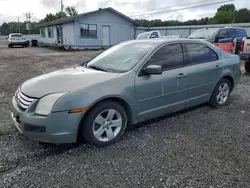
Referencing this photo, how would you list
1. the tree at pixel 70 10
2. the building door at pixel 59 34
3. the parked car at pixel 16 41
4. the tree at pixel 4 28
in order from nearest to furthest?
the building door at pixel 59 34, the parked car at pixel 16 41, the tree at pixel 70 10, the tree at pixel 4 28

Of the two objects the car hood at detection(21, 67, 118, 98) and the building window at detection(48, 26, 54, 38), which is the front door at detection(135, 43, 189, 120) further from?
the building window at detection(48, 26, 54, 38)

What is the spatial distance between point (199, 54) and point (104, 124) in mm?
2408

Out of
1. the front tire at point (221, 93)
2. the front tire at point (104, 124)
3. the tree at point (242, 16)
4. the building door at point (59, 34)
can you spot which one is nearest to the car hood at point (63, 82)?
the front tire at point (104, 124)

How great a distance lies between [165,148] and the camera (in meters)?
3.23

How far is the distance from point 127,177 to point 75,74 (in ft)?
5.79

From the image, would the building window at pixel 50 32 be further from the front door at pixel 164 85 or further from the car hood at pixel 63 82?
the front door at pixel 164 85

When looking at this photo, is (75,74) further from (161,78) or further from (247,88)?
(247,88)

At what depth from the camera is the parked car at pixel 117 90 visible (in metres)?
2.85

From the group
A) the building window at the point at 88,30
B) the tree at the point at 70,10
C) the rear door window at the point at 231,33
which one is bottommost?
the rear door window at the point at 231,33

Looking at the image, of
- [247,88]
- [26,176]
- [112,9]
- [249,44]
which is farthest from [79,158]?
[112,9]

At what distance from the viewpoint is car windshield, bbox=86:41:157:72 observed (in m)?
3.58

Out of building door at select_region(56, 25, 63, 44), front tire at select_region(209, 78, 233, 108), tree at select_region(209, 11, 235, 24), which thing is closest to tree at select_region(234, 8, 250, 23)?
tree at select_region(209, 11, 235, 24)

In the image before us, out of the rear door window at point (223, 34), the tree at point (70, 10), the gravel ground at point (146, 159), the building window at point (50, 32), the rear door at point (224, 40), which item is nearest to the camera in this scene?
the gravel ground at point (146, 159)

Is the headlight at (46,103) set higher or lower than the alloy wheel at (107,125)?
higher
